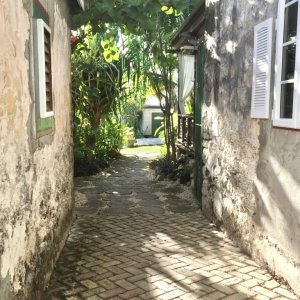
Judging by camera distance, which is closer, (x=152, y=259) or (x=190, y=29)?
(x=152, y=259)

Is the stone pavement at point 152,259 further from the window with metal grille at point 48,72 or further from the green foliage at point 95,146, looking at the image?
the green foliage at point 95,146

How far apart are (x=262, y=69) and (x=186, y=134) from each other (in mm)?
5802

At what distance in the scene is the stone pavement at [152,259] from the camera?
127 inches

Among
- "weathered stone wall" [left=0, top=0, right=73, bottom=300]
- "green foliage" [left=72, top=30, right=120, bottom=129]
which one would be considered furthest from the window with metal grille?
"green foliage" [left=72, top=30, right=120, bottom=129]

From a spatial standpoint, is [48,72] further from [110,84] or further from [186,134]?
[110,84]

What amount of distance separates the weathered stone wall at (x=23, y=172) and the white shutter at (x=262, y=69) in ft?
6.54

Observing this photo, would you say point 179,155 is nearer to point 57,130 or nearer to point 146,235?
point 146,235

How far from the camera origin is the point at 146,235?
4.76 meters

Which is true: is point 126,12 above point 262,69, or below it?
above

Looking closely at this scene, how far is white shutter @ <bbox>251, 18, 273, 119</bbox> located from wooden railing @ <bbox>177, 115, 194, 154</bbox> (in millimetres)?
4600

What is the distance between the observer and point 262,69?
3.59 meters

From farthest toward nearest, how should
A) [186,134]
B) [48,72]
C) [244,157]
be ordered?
1. [186,134]
2. [244,157]
3. [48,72]

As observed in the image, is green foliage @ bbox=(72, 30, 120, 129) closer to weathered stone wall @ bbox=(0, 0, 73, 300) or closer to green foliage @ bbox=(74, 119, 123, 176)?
green foliage @ bbox=(74, 119, 123, 176)

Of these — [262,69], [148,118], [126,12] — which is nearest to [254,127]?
[262,69]
